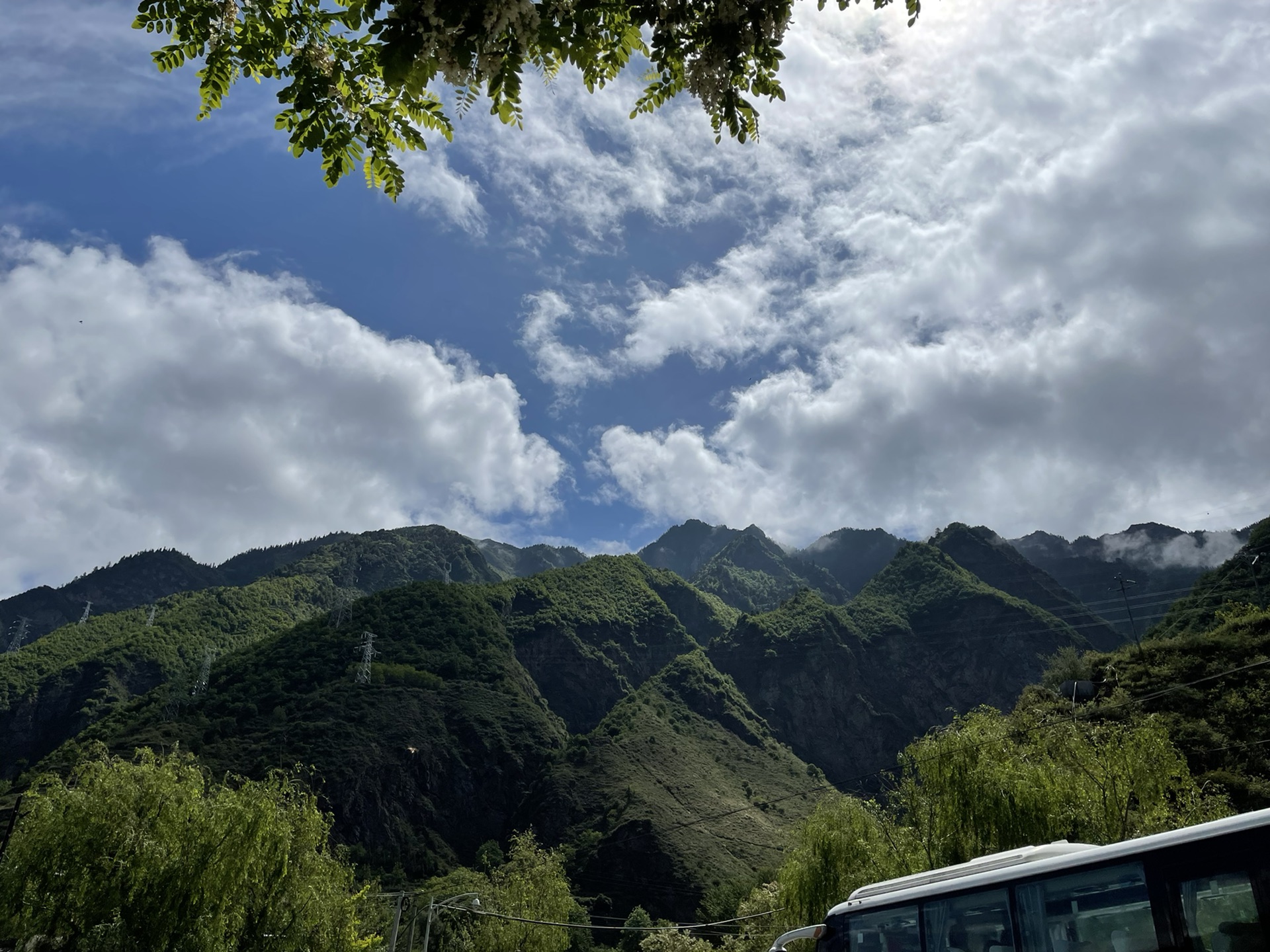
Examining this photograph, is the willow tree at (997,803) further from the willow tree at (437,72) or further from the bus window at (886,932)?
the willow tree at (437,72)

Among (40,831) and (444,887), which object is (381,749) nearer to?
(444,887)

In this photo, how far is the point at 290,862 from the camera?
21.7 meters

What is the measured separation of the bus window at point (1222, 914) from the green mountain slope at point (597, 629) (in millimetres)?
117028

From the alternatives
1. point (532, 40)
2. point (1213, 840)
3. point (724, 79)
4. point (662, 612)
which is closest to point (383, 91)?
point (532, 40)

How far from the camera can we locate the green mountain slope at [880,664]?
133375mm

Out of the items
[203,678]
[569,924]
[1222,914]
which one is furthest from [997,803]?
[203,678]

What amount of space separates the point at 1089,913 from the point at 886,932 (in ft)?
11.8

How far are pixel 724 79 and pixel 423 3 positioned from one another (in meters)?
1.34

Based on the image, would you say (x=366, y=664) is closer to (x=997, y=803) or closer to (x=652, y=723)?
(x=652, y=723)

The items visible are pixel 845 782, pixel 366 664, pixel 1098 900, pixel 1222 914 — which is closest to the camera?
pixel 1222 914

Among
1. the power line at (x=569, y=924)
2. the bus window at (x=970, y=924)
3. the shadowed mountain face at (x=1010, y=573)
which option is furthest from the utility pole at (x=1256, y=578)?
the shadowed mountain face at (x=1010, y=573)

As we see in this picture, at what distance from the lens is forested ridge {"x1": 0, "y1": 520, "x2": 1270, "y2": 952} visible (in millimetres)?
22188

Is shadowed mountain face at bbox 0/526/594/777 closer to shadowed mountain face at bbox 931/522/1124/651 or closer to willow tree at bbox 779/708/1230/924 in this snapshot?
willow tree at bbox 779/708/1230/924

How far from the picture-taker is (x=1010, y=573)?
18025 cm
